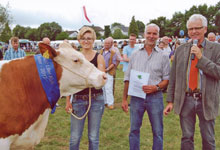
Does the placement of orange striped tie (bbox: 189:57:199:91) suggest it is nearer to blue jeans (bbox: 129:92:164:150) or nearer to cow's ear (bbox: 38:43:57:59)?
blue jeans (bbox: 129:92:164:150)

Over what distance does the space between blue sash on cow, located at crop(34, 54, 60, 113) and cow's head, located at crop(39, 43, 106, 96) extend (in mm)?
87

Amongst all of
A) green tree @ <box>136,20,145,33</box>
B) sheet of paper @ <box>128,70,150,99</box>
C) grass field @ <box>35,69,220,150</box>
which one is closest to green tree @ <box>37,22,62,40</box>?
green tree @ <box>136,20,145,33</box>

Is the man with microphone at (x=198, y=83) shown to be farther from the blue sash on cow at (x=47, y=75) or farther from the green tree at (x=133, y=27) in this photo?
the green tree at (x=133, y=27)

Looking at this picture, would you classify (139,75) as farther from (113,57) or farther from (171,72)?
(113,57)

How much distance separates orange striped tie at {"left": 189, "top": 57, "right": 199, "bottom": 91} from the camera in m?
2.98

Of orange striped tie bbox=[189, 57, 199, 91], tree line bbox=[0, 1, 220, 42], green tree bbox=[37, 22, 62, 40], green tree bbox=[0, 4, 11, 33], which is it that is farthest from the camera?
green tree bbox=[37, 22, 62, 40]

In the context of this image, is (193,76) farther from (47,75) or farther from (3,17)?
(3,17)

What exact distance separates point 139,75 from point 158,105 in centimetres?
54

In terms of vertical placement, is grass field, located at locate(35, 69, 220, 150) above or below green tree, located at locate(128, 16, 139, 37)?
below

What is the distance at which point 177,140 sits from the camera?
15.4ft

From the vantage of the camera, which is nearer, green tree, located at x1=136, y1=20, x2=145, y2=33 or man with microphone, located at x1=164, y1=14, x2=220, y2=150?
man with microphone, located at x1=164, y1=14, x2=220, y2=150

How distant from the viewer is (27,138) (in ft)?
8.09

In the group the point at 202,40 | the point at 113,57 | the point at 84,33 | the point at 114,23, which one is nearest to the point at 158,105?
the point at 202,40

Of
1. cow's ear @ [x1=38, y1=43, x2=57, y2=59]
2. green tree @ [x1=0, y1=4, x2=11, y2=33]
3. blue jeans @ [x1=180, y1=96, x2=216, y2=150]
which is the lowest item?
blue jeans @ [x1=180, y1=96, x2=216, y2=150]
